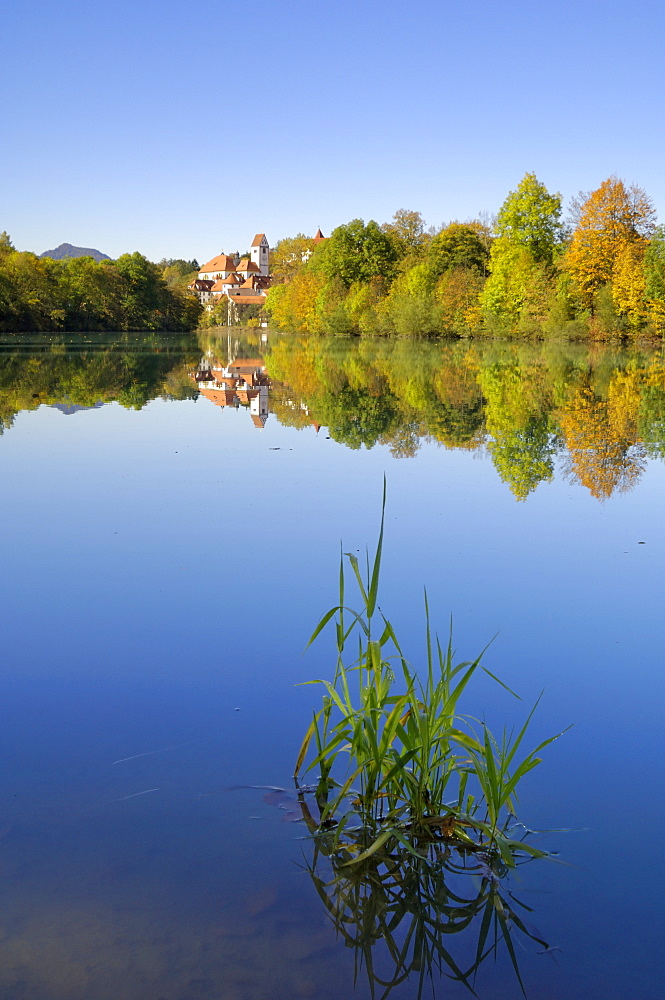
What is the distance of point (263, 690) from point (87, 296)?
84.8 meters

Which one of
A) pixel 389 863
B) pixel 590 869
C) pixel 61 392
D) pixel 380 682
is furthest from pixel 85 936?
pixel 61 392

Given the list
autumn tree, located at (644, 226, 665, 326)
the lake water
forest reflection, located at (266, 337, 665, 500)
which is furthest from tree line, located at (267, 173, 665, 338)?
the lake water

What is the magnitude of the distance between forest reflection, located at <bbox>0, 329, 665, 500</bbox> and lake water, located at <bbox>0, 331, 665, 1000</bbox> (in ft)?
0.85

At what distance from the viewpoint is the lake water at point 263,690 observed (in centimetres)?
255

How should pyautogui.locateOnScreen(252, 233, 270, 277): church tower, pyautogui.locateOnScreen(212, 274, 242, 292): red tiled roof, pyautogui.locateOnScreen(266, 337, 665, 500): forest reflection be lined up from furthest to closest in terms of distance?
pyautogui.locateOnScreen(252, 233, 270, 277): church tower
pyautogui.locateOnScreen(212, 274, 242, 292): red tiled roof
pyautogui.locateOnScreen(266, 337, 665, 500): forest reflection

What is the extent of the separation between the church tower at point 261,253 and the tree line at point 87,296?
6374 cm

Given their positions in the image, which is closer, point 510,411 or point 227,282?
point 510,411

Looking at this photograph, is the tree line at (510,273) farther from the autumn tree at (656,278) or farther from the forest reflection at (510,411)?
the forest reflection at (510,411)

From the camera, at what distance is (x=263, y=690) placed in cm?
425

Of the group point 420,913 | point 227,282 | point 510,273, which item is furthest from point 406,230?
point 227,282

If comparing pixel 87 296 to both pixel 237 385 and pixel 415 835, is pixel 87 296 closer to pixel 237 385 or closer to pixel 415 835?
pixel 237 385

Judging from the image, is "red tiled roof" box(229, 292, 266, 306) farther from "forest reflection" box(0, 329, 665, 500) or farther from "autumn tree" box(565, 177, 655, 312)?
"forest reflection" box(0, 329, 665, 500)

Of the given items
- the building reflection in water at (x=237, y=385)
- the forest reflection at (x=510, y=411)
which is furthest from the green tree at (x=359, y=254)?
the forest reflection at (x=510, y=411)

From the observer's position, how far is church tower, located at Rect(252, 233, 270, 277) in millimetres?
165675
